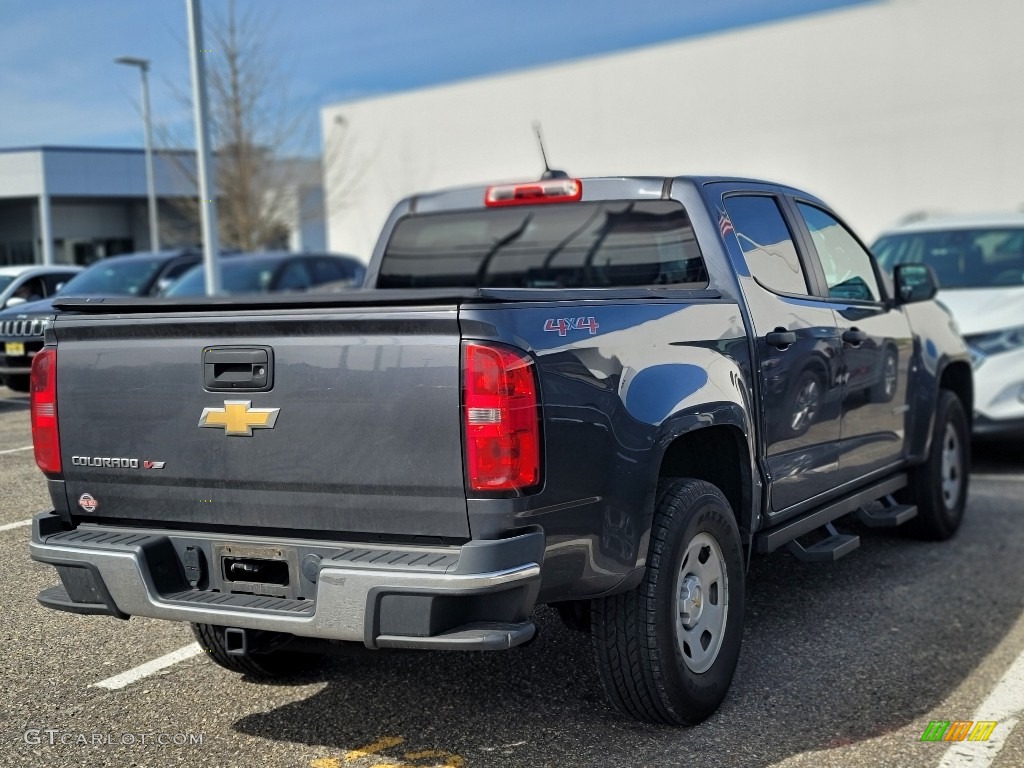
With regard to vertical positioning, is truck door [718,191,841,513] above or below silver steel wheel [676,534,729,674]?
above

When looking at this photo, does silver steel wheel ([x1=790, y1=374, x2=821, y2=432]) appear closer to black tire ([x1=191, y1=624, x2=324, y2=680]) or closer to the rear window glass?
the rear window glass

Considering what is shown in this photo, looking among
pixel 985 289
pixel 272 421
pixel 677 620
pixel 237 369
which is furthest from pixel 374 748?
pixel 985 289

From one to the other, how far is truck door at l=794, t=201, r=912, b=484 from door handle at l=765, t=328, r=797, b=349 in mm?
614

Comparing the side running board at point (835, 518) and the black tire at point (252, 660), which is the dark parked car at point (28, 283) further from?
the side running board at point (835, 518)

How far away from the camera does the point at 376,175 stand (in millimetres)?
42688

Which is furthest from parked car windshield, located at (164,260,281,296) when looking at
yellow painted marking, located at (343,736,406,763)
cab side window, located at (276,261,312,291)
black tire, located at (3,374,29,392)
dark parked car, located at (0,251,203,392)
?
yellow painted marking, located at (343,736,406,763)

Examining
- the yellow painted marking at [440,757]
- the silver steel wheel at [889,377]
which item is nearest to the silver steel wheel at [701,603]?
the yellow painted marking at [440,757]

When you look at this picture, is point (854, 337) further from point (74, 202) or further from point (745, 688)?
point (74, 202)

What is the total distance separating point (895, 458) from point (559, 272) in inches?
79.8

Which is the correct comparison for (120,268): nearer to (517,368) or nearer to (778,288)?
(778,288)

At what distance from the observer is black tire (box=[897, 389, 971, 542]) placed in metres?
6.50

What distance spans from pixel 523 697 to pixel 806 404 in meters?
1.70

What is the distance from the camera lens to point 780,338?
15.4ft

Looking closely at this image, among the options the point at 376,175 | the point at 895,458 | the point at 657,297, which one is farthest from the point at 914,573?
the point at 376,175
